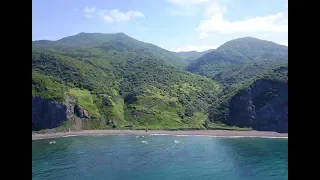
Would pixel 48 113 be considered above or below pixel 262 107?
below

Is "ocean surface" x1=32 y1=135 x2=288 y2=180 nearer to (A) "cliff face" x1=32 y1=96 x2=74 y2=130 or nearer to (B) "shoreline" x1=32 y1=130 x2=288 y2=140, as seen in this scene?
(B) "shoreline" x1=32 y1=130 x2=288 y2=140

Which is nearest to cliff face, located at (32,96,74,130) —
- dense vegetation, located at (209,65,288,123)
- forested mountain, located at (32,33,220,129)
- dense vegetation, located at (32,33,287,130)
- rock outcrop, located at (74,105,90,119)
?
forested mountain, located at (32,33,220,129)

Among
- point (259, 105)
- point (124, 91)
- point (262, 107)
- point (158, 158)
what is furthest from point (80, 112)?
point (262, 107)

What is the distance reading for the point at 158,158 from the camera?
50719mm

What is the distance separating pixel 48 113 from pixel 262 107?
4988cm

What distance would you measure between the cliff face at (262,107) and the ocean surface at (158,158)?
9.08 metres

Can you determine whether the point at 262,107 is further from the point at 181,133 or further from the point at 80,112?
the point at 80,112

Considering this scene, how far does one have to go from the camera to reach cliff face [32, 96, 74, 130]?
71.7 metres

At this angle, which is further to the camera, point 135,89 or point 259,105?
point 135,89

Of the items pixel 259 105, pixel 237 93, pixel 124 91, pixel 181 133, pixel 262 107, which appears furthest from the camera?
pixel 124 91

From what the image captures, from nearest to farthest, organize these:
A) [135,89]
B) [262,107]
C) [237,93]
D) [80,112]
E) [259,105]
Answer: [80,112]
[262,107]
[259,105]
[237,93]
[135,89]

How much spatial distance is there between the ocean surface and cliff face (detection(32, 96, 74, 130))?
7.72 metres
